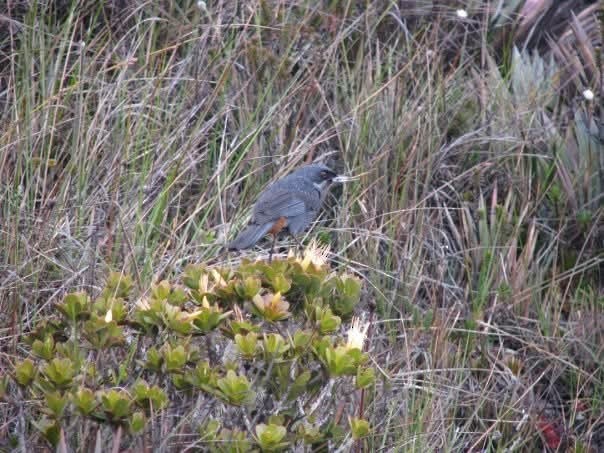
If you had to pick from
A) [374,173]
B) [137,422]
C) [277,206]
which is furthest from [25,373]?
[374,173]

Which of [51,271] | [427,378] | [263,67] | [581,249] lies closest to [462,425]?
[427,378]

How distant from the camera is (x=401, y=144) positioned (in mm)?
5496

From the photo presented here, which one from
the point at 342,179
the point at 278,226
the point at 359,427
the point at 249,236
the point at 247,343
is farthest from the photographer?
the point at 342,179

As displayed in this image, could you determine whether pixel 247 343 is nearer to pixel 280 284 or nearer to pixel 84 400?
pixel 280 284

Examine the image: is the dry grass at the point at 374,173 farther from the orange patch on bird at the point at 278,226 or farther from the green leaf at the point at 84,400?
the green leaf at the point at 84,400

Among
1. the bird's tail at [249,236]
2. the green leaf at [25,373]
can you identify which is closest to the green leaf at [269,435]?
the green leaf at [25,373]

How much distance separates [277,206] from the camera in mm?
4719

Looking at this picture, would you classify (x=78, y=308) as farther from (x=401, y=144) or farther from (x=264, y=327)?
(x=401, y=144)

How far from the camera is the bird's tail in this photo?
178 inches

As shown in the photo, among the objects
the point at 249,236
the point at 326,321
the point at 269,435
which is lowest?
the point at 249,236

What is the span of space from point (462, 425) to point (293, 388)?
1.65 m

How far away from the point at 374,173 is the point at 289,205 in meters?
0.83

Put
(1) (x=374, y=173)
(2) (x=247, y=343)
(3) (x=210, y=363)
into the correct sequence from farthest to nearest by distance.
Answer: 1. (1) (x=374, y=173)
2. (3) (x=210, y=363)
3. (2) (x=247, y=343)

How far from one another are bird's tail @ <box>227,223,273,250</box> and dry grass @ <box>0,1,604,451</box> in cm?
13
